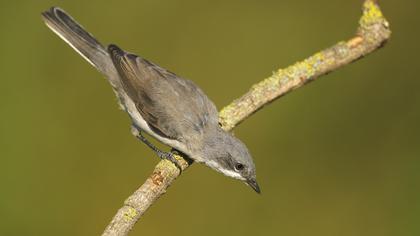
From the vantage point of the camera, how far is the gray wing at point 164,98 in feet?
18.7

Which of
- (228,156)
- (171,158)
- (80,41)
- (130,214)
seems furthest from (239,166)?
(80,41)

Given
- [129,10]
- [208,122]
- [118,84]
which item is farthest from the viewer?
[129,10]

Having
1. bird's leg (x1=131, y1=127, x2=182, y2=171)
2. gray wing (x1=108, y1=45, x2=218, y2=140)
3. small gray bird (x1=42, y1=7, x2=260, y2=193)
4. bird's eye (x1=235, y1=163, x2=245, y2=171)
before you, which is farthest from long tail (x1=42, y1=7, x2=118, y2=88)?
bird's eye (x1=235, y1=163, x2=245, y2=171)

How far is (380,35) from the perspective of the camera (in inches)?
227

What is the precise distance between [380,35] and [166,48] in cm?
230

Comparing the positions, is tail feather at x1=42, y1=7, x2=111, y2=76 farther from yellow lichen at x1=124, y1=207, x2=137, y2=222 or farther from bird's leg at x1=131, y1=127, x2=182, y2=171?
yellow lichen at x1=124, y1=207, x2=137, y2=222

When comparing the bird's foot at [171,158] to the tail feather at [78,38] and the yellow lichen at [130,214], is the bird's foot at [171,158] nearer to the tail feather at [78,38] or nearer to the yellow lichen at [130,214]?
the yellow lichen at [130,214]

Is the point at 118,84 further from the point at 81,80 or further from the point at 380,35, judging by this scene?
the point at 380,35

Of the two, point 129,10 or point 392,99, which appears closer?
point 392,99

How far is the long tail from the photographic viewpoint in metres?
6.25

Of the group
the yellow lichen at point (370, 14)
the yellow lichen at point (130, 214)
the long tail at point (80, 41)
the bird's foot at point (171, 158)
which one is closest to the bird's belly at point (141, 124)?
the bird's foot at point (171, 158)

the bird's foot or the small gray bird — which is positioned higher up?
the small gray bird

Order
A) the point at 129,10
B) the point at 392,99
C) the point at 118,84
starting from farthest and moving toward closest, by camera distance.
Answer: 1. the point at 129,10
2. the point at 392,99
3. the point at 118,84

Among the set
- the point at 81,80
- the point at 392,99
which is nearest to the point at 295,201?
the point at 392,99
